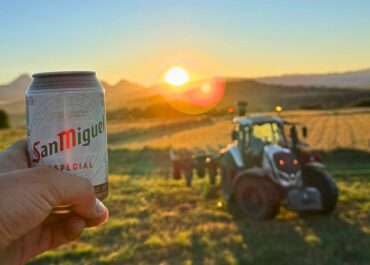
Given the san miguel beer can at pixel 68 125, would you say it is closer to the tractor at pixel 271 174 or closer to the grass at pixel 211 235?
the grass at pixel 211 235

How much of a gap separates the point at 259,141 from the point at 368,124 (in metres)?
28.1

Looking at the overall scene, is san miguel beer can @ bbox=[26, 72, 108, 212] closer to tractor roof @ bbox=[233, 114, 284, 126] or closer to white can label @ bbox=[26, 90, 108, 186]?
white can label @ bbox=[26, 90, 108, 186]

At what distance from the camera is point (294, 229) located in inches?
364

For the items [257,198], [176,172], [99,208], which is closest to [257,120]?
[257,198]

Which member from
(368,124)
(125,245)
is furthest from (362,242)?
(368,124)

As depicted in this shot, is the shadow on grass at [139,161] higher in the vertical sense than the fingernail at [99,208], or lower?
lower

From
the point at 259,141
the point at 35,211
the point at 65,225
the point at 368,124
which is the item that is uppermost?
the point at 35,211

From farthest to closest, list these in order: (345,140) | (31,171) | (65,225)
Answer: (345,140) < (65,225) < (31,171)

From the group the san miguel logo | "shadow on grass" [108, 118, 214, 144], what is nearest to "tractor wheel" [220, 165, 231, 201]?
the san miguel logo

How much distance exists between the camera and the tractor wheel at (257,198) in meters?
9.64


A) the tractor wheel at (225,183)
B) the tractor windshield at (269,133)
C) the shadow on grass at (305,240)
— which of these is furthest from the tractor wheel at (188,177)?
the tractor windshield at (269,133)

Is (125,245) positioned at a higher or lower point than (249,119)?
lower

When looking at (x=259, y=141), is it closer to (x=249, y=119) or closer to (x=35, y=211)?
(x=249, y=119)

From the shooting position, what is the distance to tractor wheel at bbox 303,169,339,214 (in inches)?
400
